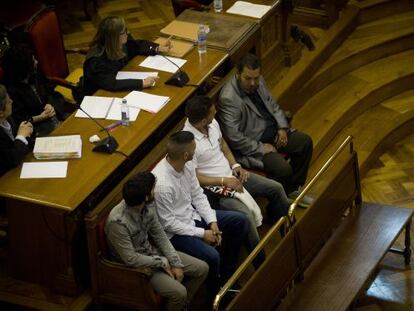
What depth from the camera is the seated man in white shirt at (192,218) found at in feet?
13.6

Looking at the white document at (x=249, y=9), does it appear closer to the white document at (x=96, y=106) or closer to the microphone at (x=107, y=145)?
the white document at (x=96, y=106)

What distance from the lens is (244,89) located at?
16.2 ft

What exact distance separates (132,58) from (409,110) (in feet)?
7.39

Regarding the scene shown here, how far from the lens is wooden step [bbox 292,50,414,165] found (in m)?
5.92

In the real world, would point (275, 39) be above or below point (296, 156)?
above

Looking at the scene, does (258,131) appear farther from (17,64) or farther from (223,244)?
(17,64)

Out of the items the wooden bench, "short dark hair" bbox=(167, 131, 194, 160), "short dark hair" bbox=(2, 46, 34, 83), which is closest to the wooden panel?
the wooden bench

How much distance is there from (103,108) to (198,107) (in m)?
0.59

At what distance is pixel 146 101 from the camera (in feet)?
15.8

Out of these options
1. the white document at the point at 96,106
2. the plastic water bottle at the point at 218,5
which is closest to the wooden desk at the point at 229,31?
the plastic water bottle at the point at 218,5

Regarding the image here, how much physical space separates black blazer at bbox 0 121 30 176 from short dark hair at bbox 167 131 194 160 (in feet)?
2.45

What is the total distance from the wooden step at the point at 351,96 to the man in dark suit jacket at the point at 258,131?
0.61 meters

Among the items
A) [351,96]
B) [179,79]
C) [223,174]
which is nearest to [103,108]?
[179,79]

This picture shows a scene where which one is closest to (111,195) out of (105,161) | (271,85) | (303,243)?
(105,161)
